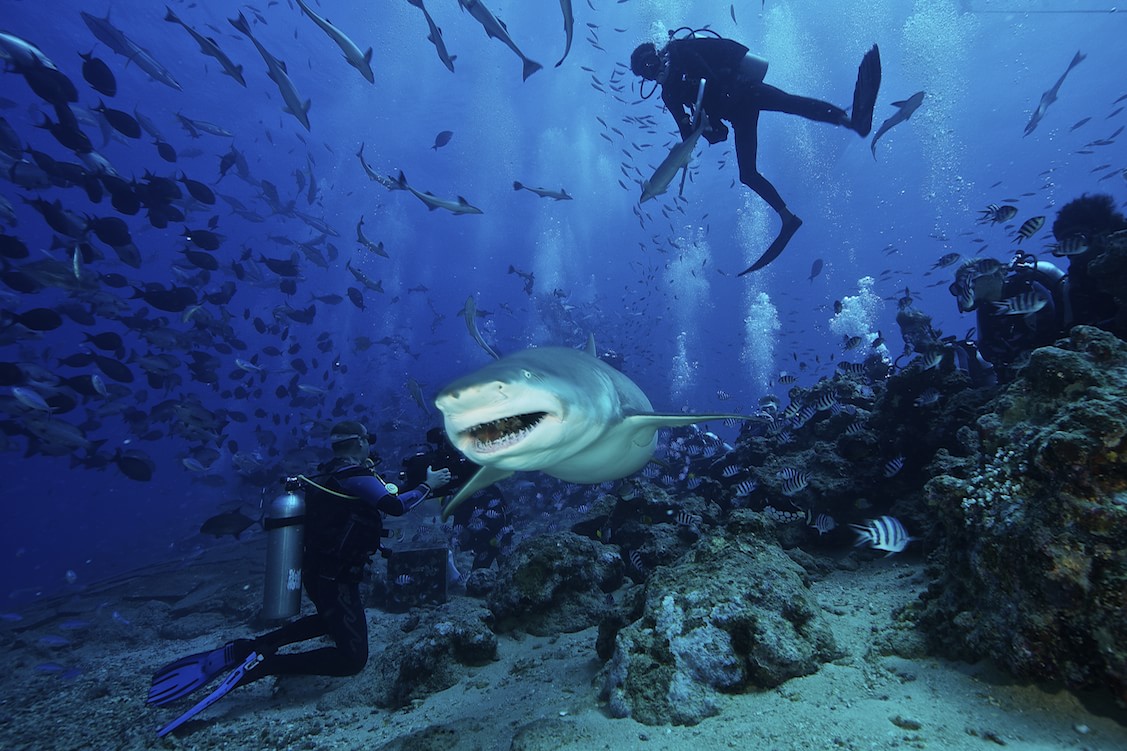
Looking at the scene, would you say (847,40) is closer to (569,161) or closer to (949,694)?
(569,161)

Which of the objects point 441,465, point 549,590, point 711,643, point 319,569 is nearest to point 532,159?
point 441,465

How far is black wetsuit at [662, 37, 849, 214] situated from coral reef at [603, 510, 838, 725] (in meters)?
6.60

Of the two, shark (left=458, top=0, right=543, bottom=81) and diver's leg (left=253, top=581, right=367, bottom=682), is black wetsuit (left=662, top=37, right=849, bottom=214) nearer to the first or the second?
shark (left=458, top=0, right=543, bottom=81)

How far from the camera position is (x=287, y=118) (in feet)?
166

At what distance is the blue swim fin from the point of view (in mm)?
4266

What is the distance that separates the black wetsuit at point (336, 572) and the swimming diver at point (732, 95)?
6.21 m

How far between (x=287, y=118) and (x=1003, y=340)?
206ft

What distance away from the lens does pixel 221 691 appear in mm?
4598

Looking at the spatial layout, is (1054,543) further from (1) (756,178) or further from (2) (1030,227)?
(2) (1030,227)

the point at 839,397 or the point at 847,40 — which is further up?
the point at 847,40

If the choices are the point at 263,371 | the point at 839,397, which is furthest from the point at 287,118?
the point at 839,397

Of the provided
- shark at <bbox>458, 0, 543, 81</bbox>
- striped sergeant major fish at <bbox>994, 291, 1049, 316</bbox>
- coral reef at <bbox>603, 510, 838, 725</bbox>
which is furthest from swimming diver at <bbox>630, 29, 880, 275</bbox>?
coral reef at <bbox>603, 510, 838, 725</bbox>

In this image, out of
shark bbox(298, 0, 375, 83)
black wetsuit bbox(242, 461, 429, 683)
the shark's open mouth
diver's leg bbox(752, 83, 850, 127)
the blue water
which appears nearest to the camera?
the shark's open mouth

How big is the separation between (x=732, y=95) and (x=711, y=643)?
321 inches
